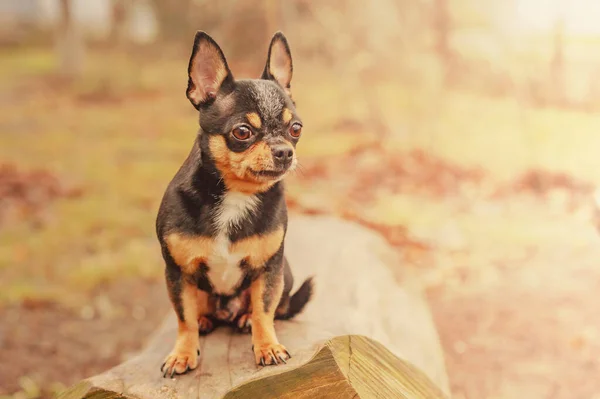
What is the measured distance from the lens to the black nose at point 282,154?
1.83m

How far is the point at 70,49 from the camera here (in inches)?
262

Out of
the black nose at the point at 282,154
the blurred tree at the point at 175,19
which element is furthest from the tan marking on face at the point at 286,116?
the blurred tree at the point at 175,19

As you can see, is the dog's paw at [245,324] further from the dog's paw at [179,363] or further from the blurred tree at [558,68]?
the blurred tree at [558,68]

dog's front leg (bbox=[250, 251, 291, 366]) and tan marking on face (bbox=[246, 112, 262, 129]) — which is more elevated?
tan marking on face (bbox=[246, 112, 262, 129])

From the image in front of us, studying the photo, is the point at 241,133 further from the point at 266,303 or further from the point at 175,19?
the point at 175,19

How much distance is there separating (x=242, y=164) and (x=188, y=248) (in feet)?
1.11

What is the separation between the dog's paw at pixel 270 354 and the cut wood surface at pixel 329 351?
31 mm

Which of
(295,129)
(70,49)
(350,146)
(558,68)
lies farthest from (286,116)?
(70,49)

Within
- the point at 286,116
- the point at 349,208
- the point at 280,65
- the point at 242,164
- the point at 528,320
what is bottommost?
the point at 528,320

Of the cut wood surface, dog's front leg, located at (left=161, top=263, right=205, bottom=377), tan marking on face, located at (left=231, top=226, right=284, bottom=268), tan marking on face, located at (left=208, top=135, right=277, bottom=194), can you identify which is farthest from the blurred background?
tan marking on face, located at (left=208, top=135, right=277, bottom=194)

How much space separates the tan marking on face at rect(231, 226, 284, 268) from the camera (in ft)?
6.42

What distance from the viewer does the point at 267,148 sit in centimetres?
184

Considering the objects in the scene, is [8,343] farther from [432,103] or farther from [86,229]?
[432,103]

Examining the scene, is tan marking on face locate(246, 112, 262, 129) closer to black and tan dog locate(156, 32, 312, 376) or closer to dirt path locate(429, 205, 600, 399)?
black and tan dog locate(156, 32, 312, 376)
